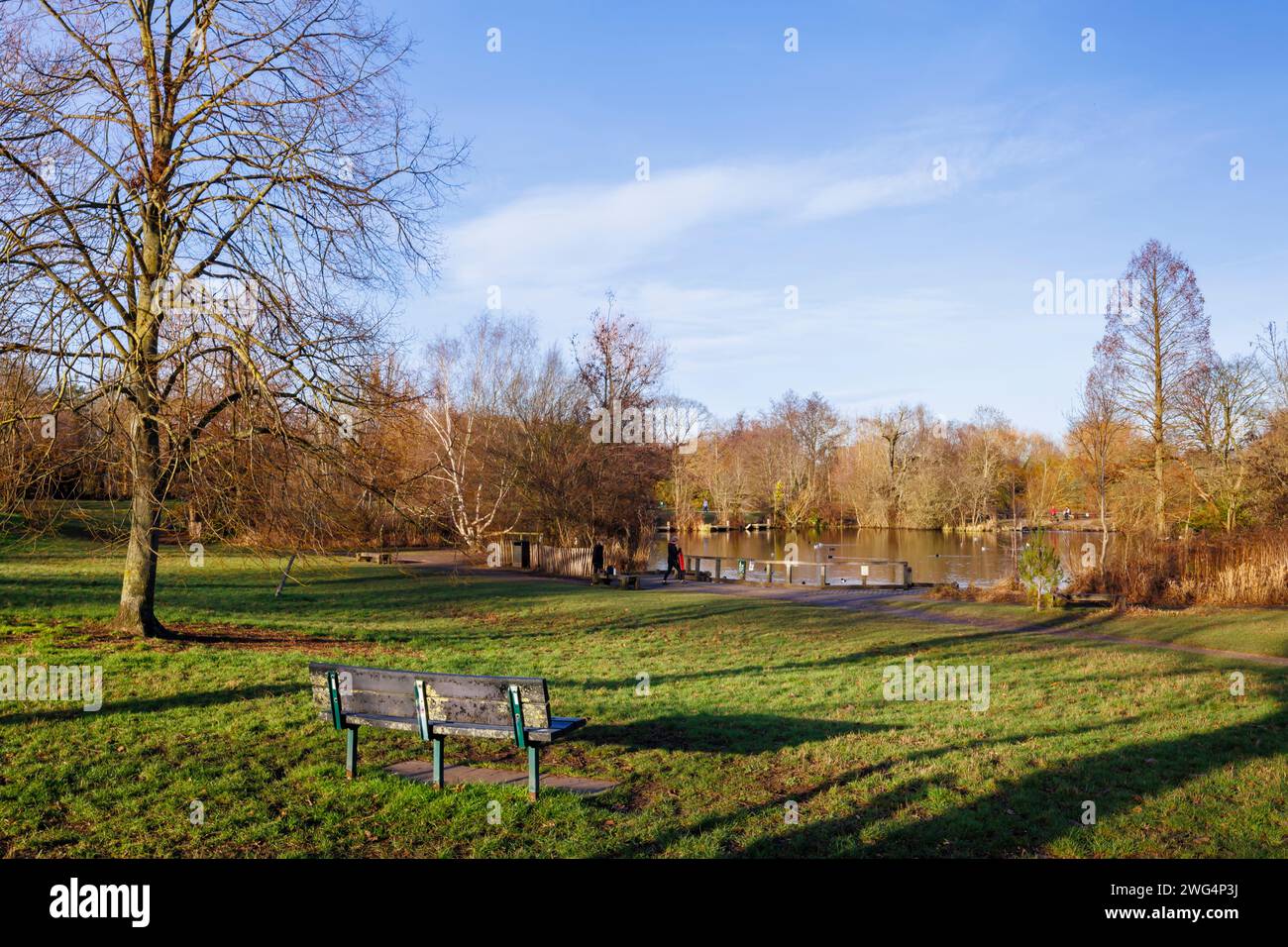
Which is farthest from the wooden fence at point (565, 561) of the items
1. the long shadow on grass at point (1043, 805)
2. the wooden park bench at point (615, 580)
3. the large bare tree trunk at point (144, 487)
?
the long shadow on grass at point (1043, 805)

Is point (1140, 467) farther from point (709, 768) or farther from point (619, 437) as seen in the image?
point (709, 768)

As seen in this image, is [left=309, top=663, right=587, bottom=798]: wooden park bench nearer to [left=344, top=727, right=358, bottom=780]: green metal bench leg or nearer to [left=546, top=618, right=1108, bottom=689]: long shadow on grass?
[left=344, top=727, right=358, bottom=780]: green metal bench leg

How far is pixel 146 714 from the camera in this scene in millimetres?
8078

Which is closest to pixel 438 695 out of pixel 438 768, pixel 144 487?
pixel 438 768

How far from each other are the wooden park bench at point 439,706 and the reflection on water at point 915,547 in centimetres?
1706

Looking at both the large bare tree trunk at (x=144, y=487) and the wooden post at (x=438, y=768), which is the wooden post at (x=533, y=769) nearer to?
the wooden post at (x=438, y=768)

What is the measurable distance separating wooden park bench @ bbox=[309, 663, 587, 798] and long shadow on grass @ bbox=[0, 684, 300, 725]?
2.65m

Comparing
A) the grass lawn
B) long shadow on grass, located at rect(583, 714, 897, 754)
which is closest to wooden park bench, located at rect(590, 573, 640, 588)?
the grass lawn

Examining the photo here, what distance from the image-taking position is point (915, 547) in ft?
164

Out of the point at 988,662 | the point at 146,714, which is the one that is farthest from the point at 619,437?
the point at 146,714

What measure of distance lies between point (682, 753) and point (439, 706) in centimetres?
215

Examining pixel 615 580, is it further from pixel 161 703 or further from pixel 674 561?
pixel 161 703

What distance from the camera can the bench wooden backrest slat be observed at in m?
5.90
